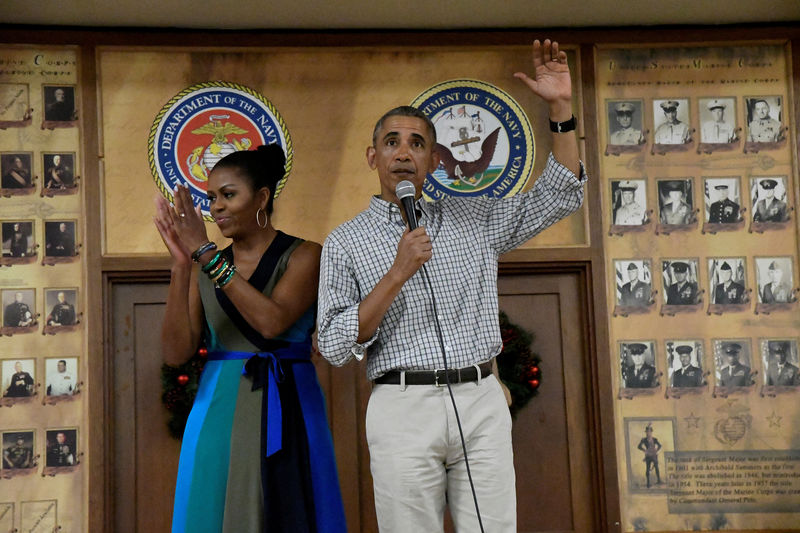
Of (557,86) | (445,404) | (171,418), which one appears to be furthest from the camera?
(171,418)

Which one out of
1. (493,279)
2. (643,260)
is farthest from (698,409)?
(493,279)

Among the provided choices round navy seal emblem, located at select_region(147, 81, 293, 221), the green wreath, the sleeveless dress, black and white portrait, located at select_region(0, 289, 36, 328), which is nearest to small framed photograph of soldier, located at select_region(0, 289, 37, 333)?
black and white portrait, located at select_region(0, 289, 36, 328)

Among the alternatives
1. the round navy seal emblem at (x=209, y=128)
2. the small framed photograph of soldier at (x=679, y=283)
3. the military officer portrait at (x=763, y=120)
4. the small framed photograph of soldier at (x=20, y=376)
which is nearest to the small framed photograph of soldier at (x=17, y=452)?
the small framed photograph of soldier at (x=20, y=376)

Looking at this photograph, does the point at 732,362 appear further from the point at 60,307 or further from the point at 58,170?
the point at 58,170

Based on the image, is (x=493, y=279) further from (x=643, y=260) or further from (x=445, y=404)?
(x=643, y=260)

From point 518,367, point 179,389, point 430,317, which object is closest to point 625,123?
point 518,367

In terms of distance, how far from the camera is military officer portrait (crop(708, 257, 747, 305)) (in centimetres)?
469

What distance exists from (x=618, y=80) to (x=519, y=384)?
5.30ft

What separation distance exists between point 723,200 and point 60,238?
3257mm

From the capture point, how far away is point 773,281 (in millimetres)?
4707

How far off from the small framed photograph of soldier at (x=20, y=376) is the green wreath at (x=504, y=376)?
599mm

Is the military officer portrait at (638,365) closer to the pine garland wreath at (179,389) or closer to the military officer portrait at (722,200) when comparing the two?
the military officer portrait at (722,200)

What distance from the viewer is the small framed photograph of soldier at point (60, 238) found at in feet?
14.7

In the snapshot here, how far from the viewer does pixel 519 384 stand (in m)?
4.55
